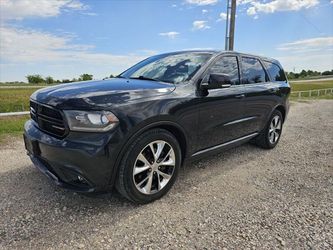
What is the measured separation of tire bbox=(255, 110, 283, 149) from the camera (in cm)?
520

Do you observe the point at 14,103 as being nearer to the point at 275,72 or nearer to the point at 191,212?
the point at 275,72

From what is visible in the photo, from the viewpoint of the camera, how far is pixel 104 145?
2.68 m

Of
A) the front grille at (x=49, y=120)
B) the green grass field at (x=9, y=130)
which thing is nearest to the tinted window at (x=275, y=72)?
the front grille at (x=49, y=120)

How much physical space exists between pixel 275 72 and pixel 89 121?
4.03 m

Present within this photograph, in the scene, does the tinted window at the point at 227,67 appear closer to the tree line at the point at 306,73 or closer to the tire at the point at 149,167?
the tire at the point at 149,167

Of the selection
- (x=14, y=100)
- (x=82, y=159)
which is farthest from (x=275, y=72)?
(x=14, y=100)

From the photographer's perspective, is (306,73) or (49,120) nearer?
(49,120)

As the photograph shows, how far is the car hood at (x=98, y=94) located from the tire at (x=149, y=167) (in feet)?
1.41

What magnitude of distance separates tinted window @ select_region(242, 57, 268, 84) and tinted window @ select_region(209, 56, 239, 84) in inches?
9.1

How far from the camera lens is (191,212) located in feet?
9.92

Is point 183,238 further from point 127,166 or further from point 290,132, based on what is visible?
point 290,132

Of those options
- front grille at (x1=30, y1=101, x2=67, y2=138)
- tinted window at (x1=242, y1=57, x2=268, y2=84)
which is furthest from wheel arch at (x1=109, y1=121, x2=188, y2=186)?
tinted window at (x1=242, y1=57, x2=268, y2=84)

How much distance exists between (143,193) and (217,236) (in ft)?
2.97

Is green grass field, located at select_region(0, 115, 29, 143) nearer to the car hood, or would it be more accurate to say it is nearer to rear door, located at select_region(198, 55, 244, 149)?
the car hood
